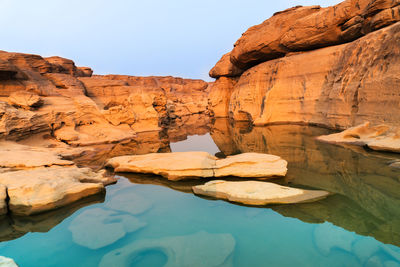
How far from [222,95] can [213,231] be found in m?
20.4

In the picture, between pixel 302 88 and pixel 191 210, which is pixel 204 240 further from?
pixel 302 88

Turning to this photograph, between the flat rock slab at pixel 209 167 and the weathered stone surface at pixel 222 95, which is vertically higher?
the weathered stone surface at pixel 222 95

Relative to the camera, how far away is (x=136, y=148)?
871 centimetres

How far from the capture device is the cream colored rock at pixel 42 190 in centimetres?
338

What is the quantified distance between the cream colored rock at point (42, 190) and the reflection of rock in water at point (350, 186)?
3200 mm

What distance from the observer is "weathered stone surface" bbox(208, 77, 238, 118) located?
73.5 ft

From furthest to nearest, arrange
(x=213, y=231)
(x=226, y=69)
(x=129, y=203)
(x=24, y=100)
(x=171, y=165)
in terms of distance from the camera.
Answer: (x=226, y=69) → (x=24, y=100) → (x=171, y=165) → (x=129, y=203) → (x=213, y=231)

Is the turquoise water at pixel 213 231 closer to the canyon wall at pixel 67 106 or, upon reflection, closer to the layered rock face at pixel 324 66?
the layered rock face at pixel 324 66

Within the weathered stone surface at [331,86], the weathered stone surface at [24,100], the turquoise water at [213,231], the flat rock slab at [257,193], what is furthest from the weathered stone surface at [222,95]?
the flat rock slab at [257,193]

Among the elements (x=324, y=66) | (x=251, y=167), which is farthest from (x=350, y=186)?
(x=324, y=66)

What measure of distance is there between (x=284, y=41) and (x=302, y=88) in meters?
3.06

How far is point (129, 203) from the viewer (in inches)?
147

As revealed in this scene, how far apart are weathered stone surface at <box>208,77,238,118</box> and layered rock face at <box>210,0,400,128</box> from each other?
404cm

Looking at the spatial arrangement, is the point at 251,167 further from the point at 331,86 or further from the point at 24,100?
the point at 24,100
